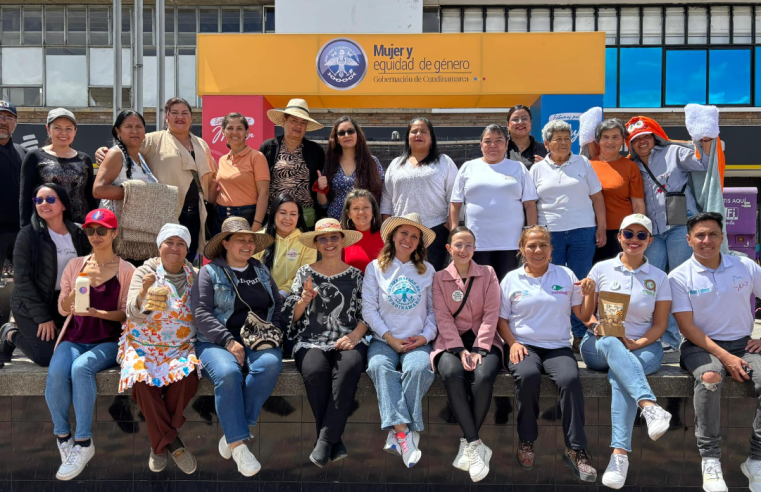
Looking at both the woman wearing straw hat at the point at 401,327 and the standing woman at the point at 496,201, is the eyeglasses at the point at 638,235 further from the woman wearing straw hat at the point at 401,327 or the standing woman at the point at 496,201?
the woman wearing straw hat at the point at 401,327

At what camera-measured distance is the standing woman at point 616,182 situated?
5.40 m

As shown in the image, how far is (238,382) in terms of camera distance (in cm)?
413

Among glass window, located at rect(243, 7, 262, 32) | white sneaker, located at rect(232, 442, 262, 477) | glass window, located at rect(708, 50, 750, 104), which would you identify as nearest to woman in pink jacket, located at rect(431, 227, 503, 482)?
white sneaker, located at rect(232, 442, 262, 477)

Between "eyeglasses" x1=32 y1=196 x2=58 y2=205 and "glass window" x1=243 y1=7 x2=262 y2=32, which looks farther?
"glass window" x1=243 y1=7 x2=262 y2=32

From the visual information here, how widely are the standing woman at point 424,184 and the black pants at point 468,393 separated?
157 centimetres

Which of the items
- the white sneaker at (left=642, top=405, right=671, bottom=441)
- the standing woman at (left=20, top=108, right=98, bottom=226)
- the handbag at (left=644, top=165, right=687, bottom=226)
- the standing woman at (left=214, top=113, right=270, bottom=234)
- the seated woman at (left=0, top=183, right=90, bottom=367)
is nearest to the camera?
the white sneaker at (left=642, top=405, right=671, bottom=441)

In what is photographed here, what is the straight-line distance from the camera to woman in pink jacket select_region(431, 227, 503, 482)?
411 centimetres

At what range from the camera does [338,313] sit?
4516mm

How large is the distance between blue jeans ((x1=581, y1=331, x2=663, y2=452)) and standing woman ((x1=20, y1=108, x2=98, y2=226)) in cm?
409

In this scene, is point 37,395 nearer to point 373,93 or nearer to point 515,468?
point 515,468

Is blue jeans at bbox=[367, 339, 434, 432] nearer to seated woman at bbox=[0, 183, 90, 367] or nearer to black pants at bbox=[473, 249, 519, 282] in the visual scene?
black pants at bbox=[473, 249, 519, 282]

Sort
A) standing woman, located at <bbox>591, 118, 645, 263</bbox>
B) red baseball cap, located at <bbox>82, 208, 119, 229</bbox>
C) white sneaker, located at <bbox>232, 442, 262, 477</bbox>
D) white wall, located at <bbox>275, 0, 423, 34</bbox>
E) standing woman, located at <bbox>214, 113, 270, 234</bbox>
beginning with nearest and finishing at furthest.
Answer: white sneaker, located at <bbox>232, 442, 262, 477</bbox>
red baseball cap, located at <bbox>82, 208, 119, 229</bbox>
standing woman, located at <bbox>591, 118, 645, 263</bbox>
standing woman, located at <bbox>214, 113, 270, 234</bbox>
white wall, located at <bbox>275, 0, 423, 34</bbox>

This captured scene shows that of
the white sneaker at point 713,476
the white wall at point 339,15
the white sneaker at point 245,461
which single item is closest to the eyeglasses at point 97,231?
the white sneaker at point 245,461

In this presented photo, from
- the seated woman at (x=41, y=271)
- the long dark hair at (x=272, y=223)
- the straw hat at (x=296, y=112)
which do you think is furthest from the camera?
the straw hat at (x=296, y=112)
